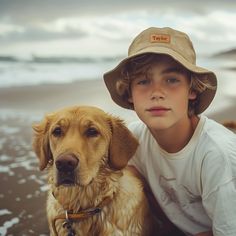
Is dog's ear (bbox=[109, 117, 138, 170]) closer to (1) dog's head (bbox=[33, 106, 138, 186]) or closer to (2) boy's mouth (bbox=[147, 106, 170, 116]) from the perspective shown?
(1) dog's head (bbox=[33, 106, 138, 186])

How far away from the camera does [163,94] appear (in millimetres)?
2660

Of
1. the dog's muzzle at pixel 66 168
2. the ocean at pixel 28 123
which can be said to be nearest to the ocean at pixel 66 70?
the ocean at pixel 28 123

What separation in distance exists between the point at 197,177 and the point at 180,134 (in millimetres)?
309

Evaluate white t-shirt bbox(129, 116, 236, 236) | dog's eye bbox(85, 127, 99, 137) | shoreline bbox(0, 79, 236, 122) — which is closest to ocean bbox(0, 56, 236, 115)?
shoreline bbox(0, 79, 236, 122)

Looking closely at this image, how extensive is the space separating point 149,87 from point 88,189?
28.7 inches

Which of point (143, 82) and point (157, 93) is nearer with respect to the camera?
point (157, 93)

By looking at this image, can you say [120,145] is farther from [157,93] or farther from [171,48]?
[171,48]

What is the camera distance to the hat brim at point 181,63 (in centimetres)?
263

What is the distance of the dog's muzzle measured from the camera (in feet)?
7.90

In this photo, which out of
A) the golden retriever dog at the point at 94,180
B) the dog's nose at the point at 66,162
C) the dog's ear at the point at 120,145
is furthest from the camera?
the dog's ear at the point at 120,145

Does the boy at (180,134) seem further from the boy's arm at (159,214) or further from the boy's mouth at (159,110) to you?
the boy's arm at (159,214)

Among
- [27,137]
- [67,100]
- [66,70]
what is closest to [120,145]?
[27,137]

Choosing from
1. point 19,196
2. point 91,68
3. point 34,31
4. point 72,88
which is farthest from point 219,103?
point 34,31

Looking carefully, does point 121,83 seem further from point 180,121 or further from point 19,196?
point 19,196
